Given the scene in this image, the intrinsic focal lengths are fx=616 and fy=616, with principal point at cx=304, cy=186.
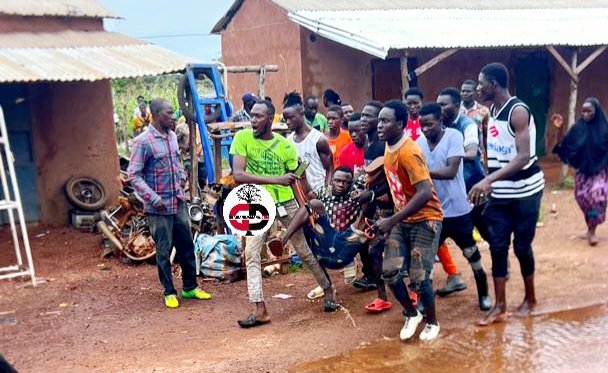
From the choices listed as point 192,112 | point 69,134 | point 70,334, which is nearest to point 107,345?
point 70,334

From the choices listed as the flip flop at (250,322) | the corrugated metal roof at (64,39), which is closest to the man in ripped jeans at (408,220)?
the flip flop at (250,322)

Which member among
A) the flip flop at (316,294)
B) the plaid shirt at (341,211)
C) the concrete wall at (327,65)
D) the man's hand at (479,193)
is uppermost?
the concrete wall at (327,65)

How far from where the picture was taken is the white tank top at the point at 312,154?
557cm

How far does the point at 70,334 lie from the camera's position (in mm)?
5023

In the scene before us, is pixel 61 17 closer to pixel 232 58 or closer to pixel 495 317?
pixel 232 58

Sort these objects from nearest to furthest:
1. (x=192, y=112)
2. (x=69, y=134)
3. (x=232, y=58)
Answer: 1. (x=192, y=112)
2. (x=69, y=134)
3. (x=232, y=58)

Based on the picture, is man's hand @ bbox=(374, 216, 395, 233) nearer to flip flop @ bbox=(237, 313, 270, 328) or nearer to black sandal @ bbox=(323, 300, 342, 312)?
black sandal @ bbox=(323, 300, 342, 312)

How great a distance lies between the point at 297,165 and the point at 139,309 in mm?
1998

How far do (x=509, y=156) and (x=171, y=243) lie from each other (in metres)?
3.07

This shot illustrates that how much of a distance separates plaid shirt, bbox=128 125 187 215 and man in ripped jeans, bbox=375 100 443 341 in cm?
213

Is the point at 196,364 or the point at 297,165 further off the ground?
the point at 297,165

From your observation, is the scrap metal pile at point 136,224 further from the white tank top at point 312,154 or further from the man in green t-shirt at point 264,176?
the man in green t-shirt at point 264,176

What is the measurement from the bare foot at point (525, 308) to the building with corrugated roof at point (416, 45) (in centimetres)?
528

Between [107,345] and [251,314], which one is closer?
[107,345]
